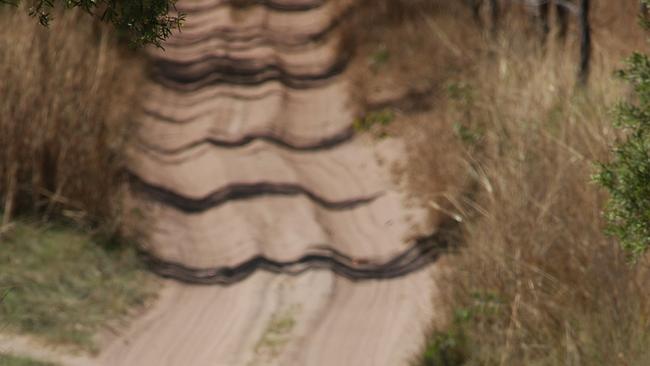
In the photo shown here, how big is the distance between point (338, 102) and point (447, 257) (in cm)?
394

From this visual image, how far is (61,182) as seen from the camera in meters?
10.2

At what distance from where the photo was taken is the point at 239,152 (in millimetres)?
12203

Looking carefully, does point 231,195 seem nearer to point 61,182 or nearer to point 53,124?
point 61,182

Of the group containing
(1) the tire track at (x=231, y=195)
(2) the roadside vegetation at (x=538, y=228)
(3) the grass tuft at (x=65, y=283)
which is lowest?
(1) the tire track at (x=231, y=195)

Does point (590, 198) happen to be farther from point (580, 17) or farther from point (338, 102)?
point (338, 102)

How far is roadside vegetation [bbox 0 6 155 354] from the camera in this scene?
30.8ft

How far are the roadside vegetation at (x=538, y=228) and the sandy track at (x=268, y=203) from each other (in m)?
0.72

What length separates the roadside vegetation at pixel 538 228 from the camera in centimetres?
704

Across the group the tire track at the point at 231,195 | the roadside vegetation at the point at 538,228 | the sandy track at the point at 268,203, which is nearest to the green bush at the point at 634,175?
the roadside vegetation at the point at 538,228

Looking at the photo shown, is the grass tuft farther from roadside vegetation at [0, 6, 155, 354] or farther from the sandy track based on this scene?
the sandy track

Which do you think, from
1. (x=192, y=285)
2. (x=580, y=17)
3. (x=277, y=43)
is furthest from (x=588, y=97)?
(x=277, y=43)

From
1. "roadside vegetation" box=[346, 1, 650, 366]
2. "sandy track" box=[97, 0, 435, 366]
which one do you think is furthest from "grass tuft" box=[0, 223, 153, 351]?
"roadside vegetation" box=[346, 1, 650, 366]

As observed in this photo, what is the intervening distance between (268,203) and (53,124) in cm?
206

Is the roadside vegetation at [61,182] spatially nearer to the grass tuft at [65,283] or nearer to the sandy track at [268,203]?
the grass tuft at [65,283]
